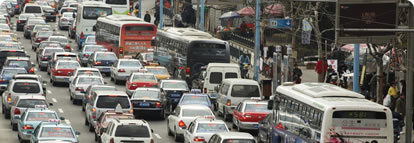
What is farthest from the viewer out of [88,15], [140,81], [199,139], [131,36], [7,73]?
[88,15]

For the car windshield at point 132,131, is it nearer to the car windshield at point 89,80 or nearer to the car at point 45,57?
the car windshield at point 89,80

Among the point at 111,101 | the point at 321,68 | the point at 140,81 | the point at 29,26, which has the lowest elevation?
the point at 140,81

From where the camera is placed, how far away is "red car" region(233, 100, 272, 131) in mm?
38750

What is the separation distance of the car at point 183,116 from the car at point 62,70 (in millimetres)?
17280

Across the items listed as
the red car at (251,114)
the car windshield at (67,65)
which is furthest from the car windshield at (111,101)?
the car windshield at (67,65)

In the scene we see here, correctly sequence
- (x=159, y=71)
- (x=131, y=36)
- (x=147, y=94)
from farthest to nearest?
Result: (x=131, y=36) < (x=159, y=71) < (x=147, y=94)

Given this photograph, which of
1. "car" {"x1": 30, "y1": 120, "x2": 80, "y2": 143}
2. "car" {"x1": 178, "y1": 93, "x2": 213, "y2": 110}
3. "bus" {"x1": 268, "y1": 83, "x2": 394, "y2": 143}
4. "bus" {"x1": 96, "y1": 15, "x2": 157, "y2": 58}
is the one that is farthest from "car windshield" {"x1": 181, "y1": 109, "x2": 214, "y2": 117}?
"bus" {"x1": 96, "y1": 15, "x2": 157, "y2": 58}

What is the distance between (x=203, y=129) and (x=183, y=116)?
3.44 meters

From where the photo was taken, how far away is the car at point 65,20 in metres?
94.3

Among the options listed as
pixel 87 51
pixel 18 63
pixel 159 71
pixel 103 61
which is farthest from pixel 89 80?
pixel 87 51

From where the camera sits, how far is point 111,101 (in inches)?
1528

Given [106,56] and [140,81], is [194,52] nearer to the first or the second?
[140,81]

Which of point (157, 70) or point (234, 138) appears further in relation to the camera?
point (157, 70)

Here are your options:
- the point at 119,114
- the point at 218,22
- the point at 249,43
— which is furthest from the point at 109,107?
the point at 218,22
